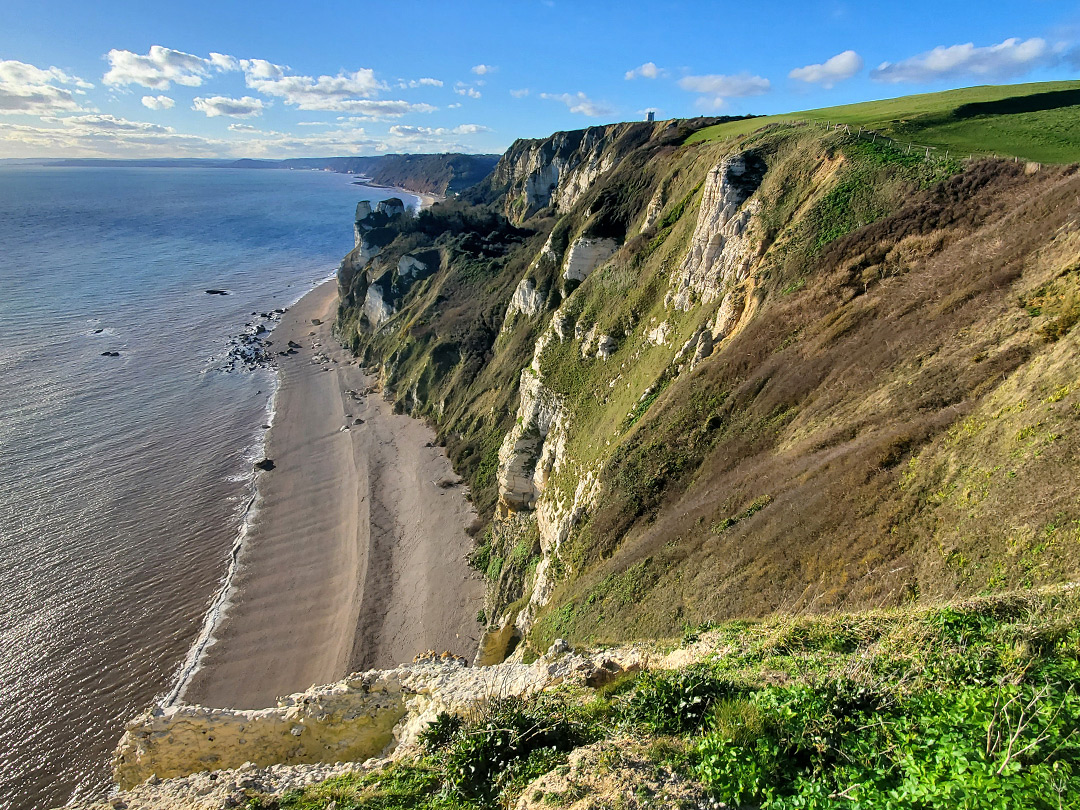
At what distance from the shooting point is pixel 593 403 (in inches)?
1215

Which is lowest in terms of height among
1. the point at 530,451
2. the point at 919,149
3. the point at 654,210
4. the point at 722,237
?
the point at 530,451

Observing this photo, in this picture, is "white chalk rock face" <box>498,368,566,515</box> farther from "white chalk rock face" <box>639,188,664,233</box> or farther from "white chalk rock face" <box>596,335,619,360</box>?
"white chalk rock face" <box>639,188,664,233</box>

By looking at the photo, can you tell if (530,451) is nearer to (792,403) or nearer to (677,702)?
(792,403)

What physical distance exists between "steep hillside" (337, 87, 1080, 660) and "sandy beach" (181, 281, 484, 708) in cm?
296

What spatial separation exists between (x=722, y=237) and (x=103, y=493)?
45507mm

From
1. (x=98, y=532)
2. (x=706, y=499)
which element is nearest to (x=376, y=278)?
(x=98, y=532)

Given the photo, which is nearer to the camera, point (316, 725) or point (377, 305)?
point (316, 725)

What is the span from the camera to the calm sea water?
23703 millimetres

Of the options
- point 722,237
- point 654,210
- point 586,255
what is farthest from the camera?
point 586,255

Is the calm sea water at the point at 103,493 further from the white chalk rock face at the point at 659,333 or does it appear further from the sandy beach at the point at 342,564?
the white chalk rock face at the point at 659,333

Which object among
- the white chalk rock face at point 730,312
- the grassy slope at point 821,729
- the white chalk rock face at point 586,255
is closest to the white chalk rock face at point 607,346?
the white chalk rock face at point 730,312

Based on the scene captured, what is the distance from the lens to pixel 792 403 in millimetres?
20078

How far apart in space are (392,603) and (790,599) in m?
23.7

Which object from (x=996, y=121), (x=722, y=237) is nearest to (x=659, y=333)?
(x=722, y=237)
